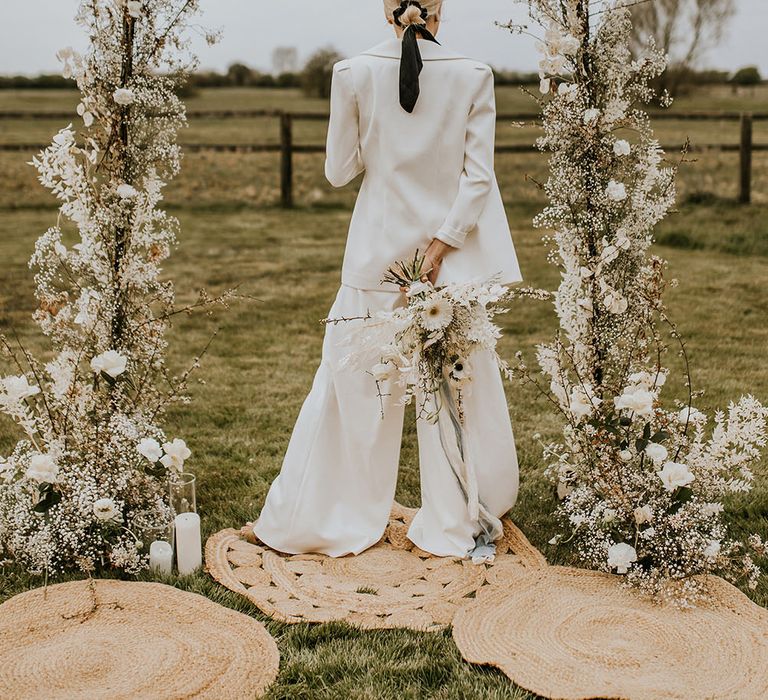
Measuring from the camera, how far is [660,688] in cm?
296

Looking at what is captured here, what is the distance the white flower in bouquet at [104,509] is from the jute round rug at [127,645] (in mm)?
251

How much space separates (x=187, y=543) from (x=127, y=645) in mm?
581

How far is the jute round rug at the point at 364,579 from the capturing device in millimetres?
3479

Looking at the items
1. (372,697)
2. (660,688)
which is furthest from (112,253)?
(660,688)

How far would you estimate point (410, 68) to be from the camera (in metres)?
3.51

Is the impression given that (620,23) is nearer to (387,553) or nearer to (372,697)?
(387,553)

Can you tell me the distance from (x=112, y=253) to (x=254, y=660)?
5.90ft

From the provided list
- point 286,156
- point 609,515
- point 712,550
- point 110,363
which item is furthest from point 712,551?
point 286,156

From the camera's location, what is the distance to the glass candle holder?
3904 millimetres

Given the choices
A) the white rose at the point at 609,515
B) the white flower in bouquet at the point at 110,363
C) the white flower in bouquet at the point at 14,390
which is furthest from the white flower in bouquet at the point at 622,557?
the white flower in bouquet at the point at 14,390

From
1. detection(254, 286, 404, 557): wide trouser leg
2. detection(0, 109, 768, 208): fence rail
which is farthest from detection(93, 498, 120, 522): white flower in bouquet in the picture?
detection(0, 109, 768, 208): fence rail

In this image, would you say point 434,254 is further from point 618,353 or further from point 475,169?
point 618,353

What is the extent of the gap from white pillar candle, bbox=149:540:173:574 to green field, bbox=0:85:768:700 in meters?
0.09

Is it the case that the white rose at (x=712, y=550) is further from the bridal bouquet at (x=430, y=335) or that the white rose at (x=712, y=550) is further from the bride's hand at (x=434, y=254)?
the bride's hand at (x=434, y=254)
